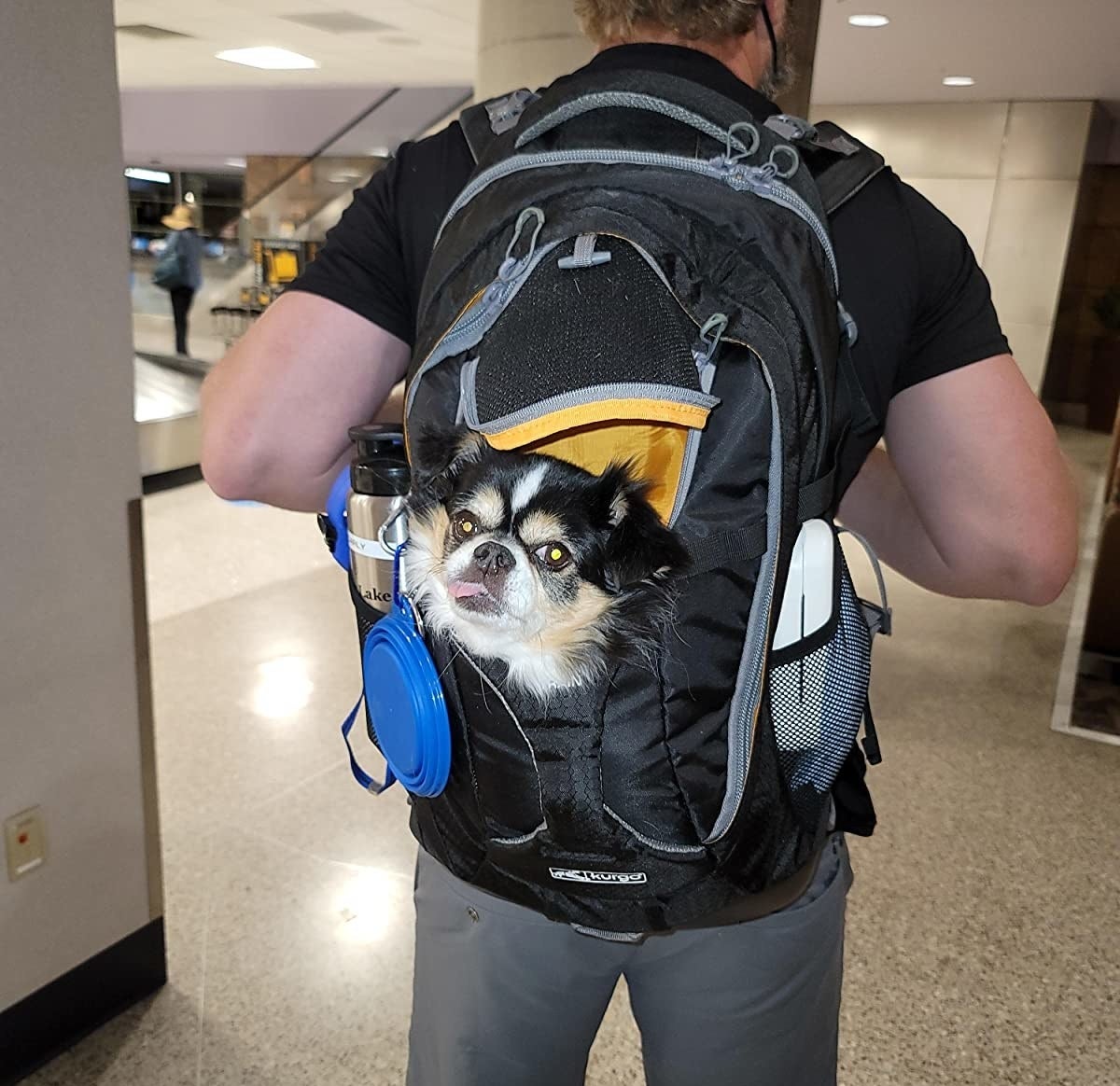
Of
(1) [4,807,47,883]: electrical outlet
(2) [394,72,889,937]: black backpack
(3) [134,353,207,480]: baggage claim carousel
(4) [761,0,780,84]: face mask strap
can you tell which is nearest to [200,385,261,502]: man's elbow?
(2) [394,72,889,937]: black backpack

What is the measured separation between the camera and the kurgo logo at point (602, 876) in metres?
0.77

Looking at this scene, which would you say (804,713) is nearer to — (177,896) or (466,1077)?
(466,1077)

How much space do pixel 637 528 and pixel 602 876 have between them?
29cm

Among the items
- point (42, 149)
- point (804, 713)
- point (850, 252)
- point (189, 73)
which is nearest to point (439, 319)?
point (850, 252)

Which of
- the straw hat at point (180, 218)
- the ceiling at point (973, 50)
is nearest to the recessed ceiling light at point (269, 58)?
the straw hat at point (180, 218)

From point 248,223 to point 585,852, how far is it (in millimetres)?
8889

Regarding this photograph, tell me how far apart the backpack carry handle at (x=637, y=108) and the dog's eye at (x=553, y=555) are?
31 cm

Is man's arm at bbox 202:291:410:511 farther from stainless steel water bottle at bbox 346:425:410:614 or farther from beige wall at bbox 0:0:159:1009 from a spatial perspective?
beige wall at bbox 0:0:159:1009

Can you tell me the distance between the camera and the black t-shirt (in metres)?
0.78

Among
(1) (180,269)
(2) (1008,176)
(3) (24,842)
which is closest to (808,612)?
(3) (24,842)

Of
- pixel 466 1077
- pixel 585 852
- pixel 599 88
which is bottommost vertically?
pixel 466 1077

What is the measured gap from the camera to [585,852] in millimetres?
763

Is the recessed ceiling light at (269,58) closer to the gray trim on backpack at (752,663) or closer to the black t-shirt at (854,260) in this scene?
the black t-shirt at (854,260)

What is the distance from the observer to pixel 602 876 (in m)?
0.77
